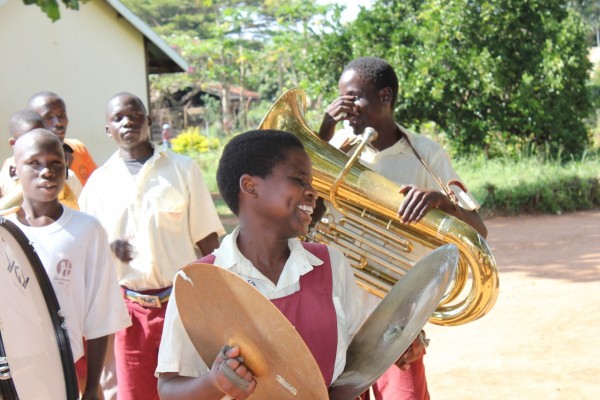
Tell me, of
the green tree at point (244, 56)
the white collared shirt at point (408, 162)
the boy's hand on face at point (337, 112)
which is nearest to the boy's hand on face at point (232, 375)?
the boy's hand on face at point (337, 112)

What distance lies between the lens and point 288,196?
2.28 meters

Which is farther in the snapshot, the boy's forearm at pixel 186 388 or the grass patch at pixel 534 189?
the grass patch at pixel 534 189

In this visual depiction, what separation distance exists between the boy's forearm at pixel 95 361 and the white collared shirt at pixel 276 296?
3.92 ft

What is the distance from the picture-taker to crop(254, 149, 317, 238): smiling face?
2281 mm

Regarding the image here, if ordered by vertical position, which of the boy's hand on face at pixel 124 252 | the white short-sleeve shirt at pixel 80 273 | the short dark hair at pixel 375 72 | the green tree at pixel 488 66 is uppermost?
the short dark hair at pixel 375 72

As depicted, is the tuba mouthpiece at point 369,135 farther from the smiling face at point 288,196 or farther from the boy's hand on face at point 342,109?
the smiling face at point 288,196

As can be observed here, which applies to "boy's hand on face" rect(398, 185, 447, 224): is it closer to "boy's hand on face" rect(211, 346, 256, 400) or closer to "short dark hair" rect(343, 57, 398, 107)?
"short dark hair" rect(343, 57, 398, 107)

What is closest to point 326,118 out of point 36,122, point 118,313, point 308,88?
point 118,313

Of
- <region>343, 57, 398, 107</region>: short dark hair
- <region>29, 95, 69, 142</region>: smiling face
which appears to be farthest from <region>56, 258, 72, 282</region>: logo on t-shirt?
<region>29, 95, 69, 142</region>: smiling face

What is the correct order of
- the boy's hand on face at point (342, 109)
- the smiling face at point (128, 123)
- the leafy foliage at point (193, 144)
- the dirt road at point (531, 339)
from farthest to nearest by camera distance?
the leafy foliage at point (193, 144)
the dirt road at point (531, 339)
the smiling face at point (128, 123)
the boy's hand on face at point (342, 109)

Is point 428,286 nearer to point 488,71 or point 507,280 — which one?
point 507,280

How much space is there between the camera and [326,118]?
11.5 ft

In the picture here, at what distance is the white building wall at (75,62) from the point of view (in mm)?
13383

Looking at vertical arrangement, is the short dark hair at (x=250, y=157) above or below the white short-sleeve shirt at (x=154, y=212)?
above
